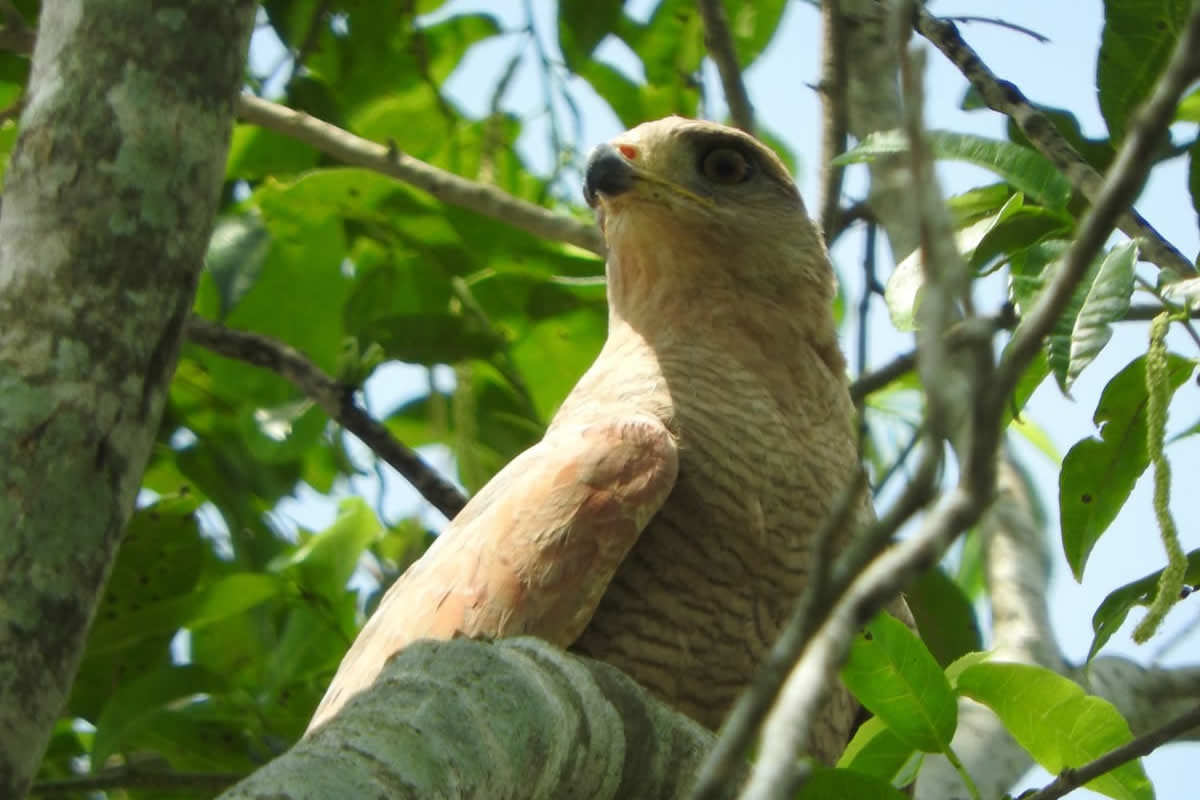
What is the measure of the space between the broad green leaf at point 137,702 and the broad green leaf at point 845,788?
6.62 ft

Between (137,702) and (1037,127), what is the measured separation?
2.33m

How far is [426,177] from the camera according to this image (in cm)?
404

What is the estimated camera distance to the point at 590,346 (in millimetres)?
4406

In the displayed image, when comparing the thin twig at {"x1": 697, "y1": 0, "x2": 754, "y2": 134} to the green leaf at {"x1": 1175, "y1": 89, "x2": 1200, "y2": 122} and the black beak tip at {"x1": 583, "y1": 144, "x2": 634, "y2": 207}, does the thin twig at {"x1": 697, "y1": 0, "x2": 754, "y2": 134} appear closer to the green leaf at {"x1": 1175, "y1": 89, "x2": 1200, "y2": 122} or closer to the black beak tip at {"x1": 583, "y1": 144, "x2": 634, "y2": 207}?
the black beak tip at {"x1": 583, "y1": 144, "x2": 634, "y2": 207}

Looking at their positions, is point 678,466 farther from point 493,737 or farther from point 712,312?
point 493,737

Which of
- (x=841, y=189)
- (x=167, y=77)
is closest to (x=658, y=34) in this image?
(x=841, y=189)

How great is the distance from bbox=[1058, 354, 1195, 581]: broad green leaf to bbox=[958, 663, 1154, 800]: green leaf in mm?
319

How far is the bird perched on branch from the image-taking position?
2.87 metres

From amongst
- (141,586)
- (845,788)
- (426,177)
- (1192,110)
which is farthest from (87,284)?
(1192,110)

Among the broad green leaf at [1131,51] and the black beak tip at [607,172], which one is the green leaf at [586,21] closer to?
the black beak tip at [607,172]

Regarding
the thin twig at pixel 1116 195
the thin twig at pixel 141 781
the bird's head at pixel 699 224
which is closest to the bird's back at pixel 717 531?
the bird's head at pixel 699 224

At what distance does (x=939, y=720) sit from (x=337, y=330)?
8.23 feet

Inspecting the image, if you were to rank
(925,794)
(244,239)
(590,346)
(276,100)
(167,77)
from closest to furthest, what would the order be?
(167,77) < (925,794) < (244,239) < (590,346) < (276,100)

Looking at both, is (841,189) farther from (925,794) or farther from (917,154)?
(917,154)
